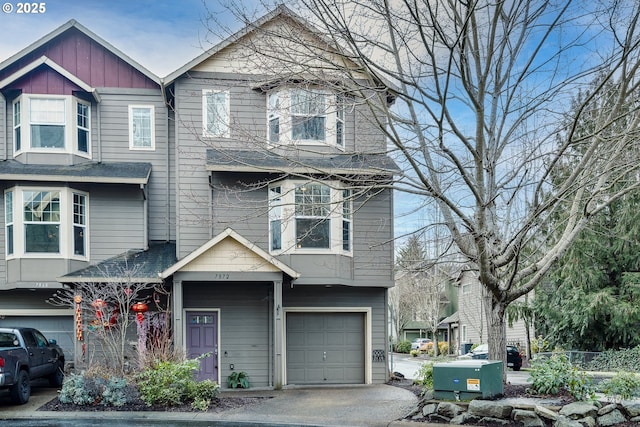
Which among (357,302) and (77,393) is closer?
(77,393)

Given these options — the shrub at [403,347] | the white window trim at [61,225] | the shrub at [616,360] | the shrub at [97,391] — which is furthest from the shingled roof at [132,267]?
the shrub at [403,347]

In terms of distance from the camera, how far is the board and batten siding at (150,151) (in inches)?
767

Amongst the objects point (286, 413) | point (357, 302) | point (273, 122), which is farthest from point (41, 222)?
point (286, 413)

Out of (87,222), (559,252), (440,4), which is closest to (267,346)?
(87,222)

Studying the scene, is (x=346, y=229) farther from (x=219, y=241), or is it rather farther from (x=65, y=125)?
(x=65, y=125)

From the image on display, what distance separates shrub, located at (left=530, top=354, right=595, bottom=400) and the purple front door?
351 inches

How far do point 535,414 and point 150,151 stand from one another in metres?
13.0

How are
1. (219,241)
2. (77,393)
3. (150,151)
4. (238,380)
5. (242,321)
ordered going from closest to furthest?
(77,393) → (219,241) → (238,380) → (242,321) → (150,151)

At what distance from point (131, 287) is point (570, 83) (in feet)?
38.4

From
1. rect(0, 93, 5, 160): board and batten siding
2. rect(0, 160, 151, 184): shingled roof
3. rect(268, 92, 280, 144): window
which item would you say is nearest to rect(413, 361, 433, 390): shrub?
rect(268, 92, 280, 144): window

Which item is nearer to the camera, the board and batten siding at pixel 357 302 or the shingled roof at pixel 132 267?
the shingled roof at pixel 132 267

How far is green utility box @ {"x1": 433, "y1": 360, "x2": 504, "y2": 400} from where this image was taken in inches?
494

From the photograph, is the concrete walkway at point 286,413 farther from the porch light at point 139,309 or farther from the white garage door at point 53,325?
the white garage door at point 53,325

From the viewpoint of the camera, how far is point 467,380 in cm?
1262
